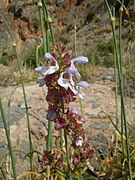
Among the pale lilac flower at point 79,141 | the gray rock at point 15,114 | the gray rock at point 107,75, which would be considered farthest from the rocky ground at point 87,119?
the pale lilac flower at point 79,141

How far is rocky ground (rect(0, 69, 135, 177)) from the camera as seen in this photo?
195 centimetres

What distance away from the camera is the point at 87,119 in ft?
8.14

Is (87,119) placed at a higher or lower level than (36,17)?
higher

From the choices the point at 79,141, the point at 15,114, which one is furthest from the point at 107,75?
the point at 79,141

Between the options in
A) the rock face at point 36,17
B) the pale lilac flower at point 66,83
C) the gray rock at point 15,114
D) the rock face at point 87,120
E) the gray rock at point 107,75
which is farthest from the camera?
the rock face at point 36,17

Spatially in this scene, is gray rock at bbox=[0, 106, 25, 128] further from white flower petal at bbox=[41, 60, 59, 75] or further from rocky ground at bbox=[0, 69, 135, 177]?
white flower petal at bbox=[41, 60, 59, 75]

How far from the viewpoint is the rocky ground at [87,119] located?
6.41 ft

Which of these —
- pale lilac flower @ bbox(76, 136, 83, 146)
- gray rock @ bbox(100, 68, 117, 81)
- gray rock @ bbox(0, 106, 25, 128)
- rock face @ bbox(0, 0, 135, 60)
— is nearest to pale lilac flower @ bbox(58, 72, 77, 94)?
pale lilac flower @ bbox(76, 136, 83, 146)

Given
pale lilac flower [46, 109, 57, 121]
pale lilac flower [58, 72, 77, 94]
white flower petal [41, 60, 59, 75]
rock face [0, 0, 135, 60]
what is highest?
white flower petal [41, 60, 59, 75]

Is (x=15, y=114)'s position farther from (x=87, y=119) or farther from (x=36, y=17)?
(x=36, y=17)

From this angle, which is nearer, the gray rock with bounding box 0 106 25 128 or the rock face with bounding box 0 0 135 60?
the gray rock with bounding box 0 106 25 128

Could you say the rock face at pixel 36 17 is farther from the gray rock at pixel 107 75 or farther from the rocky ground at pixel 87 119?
the rocky ground at pixel 87 119

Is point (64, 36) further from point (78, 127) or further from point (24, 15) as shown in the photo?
point (78, 127)

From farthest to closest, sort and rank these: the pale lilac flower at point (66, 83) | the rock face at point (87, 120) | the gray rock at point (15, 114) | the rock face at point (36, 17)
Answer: the rock face at point (36, 17) < the gray rock at point (15, 114) < the rock face at point (87, 120) < the pale lilac flower at point (66, 83)
